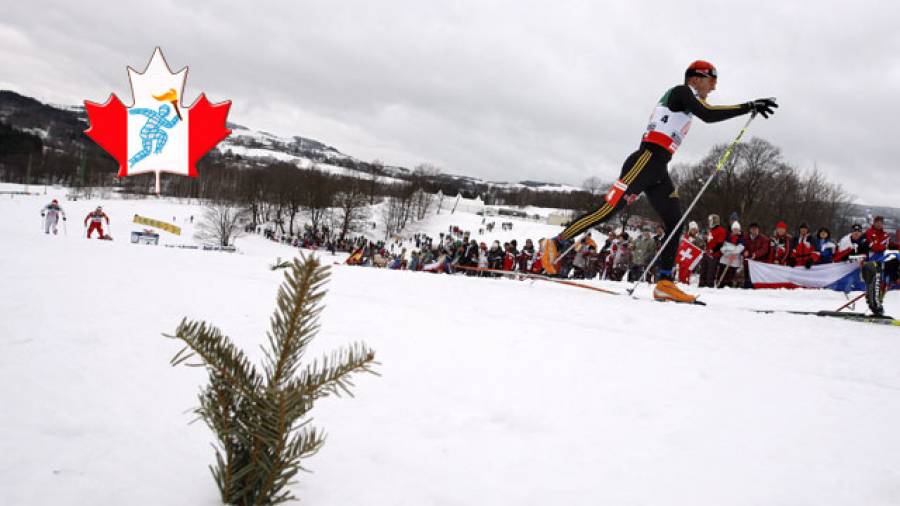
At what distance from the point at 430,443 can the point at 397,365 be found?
31.6 inches

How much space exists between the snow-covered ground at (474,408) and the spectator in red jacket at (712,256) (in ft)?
26.8

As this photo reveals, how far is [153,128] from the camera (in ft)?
19.5

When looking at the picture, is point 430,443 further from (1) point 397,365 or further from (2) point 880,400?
(2) point 880,400

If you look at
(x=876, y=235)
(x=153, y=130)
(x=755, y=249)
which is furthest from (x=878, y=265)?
(x=153, y=130)

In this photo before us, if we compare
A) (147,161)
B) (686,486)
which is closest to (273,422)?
(686,486)

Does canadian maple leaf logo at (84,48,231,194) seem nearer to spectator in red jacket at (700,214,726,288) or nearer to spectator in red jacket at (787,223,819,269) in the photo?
spectator in red jacket at (700,214,726,288)

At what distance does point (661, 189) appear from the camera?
5.68 meters

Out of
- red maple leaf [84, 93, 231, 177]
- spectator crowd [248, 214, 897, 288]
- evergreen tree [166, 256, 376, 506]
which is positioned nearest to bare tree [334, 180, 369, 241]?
spectator crowd [248, 214, 897, 288]

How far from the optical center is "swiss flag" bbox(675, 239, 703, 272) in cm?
1144

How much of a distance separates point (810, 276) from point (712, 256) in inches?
86.8

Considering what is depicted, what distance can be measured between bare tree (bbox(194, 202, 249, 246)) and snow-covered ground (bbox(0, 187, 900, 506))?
50.6m

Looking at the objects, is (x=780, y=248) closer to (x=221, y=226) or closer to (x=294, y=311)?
(x=294, y=311)

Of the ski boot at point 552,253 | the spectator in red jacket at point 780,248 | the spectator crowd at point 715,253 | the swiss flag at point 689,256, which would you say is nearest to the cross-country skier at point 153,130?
the spectator crowd at point 715,253

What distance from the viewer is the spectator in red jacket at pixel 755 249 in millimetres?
11117
